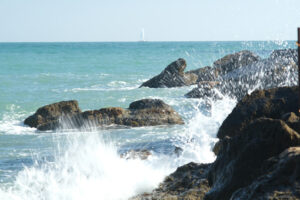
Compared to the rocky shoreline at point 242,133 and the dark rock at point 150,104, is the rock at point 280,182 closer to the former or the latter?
the rocky shoreline at point 242,133

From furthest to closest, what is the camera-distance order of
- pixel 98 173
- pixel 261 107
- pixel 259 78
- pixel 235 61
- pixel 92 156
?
pixel 235 61 < pixel 259 78 < pixel 92 156 < pixel 261 107 < pixel 98 173

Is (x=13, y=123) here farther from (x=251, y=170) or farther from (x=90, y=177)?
(x=251, y=170)

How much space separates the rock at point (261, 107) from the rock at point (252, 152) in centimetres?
286

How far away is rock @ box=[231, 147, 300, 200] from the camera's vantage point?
3895 millimetres

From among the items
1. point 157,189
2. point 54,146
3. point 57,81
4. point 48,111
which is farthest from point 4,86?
point 157,189

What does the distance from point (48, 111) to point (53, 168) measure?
215 inches

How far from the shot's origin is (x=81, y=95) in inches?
848

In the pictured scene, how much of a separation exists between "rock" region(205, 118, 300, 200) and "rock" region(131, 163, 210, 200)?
88cm

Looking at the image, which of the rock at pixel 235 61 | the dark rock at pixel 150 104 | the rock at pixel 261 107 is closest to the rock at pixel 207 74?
the rock at pixel 235 61

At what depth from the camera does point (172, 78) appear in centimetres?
2411

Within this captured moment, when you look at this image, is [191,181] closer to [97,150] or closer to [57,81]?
[97,150]

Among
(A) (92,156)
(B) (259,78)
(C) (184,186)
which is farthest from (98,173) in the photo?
(B) (259,78)

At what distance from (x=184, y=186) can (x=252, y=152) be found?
1.59m

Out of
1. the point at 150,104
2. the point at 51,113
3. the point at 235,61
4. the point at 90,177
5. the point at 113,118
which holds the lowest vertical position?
the point at 90,177
